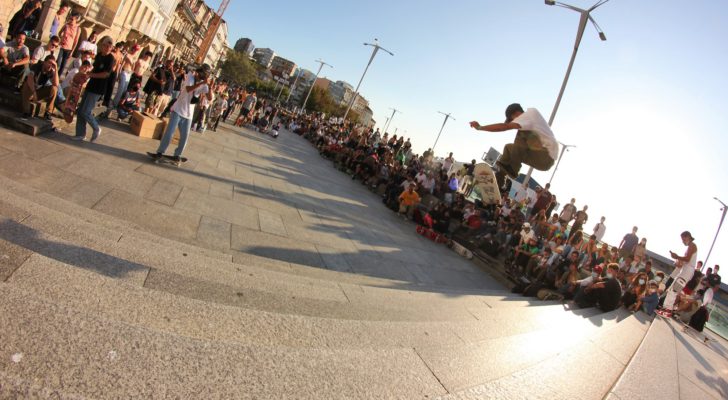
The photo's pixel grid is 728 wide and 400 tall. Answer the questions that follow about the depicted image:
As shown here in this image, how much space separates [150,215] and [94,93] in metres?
4.03

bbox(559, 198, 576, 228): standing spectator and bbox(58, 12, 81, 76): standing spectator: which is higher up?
bbox(559, 198, 576, 228): standing spectator

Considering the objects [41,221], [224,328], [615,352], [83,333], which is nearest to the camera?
[83,333]

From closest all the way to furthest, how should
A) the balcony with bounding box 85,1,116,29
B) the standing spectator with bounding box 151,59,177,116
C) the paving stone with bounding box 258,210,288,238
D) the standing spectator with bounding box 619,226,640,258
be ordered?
1. the paving stone with bounding box 258,210,288,238
2. the standing spectator with bounding box 151,59,177,116
3. the standing spectator with bounding box 619,226,640,258
4. the balcony with bounding box 85,1,116,29

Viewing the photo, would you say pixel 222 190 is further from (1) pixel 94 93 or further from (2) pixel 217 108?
(2) pixel 217 108

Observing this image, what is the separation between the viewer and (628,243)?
45.2 feet

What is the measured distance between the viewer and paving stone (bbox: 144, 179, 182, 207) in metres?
5.79

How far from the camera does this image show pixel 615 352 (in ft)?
15.1

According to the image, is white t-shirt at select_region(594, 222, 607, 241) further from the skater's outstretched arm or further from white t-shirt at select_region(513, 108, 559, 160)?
the skater's outstretched arm

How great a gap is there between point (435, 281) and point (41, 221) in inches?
260

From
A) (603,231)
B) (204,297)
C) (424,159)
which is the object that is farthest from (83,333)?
(424,159)

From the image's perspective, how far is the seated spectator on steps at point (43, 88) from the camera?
22.8 ft

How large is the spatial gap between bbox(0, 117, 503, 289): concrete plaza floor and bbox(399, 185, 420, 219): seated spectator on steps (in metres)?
2.74

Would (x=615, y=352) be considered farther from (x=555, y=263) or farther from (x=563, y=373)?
(x=555, y=263)

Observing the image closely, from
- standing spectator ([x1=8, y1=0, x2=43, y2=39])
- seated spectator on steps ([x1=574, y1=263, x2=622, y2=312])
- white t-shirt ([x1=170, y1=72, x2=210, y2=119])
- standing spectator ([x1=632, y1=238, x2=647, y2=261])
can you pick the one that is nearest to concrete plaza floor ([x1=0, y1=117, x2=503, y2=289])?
white t-shirt ([x1=170, y1=72, x2=210, y2=119])
